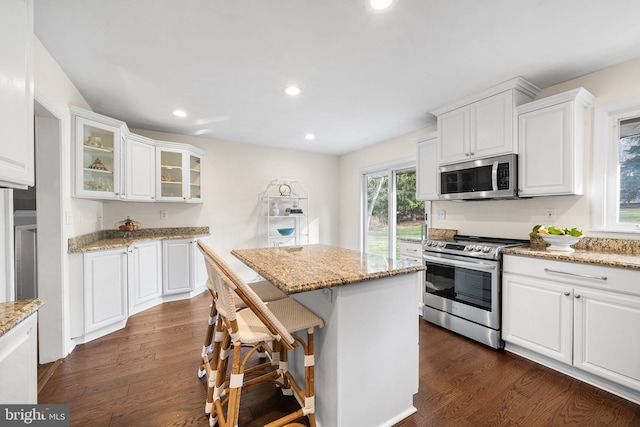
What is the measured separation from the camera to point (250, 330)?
1366 mm

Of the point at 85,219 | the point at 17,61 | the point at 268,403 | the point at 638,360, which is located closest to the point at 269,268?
the point at 268,403

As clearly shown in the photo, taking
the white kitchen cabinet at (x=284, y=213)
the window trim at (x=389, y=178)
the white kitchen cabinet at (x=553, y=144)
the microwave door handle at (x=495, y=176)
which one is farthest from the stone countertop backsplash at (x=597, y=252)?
the white kitchen cabinet at (x=284, y=213)

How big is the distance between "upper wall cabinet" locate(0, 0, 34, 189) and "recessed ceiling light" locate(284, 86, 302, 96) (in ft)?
5.73

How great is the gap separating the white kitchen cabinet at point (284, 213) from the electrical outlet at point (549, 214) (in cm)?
335

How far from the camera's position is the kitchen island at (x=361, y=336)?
1.35 m

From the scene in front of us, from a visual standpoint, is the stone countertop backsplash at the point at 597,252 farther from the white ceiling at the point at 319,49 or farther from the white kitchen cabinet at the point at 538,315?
the white ceiling at the point at 319,49

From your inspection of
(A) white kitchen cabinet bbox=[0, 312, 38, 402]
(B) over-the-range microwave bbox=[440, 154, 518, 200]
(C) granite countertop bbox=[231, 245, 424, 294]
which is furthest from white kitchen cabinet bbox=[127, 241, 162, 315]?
(B) over-the-range microwave bbox=[440, 154, 518, 200]

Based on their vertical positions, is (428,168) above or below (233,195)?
above

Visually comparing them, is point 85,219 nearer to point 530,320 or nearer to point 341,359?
point 341,359

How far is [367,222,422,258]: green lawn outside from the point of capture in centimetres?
408

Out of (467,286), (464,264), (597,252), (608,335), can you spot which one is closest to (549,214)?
(597,252)

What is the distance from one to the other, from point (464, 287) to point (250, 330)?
84.4 inches

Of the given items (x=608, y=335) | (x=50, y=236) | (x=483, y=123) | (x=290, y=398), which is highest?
(x=483, y=123)

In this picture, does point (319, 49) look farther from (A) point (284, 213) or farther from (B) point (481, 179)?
(A) point (284, 213)
